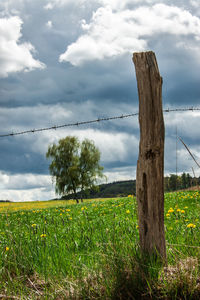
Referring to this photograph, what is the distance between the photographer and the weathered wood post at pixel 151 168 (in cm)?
301

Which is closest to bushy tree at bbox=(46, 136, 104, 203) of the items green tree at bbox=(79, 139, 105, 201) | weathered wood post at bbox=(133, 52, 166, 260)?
green tree at bbox=(79, 139, 105, 201)

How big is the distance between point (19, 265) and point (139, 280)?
1.98 meters

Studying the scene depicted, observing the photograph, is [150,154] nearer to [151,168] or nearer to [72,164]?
[151,168]

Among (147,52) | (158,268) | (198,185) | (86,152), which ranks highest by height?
(86,152)

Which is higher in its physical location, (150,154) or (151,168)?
(150,154)

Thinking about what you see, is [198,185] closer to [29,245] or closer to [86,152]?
[29,245]

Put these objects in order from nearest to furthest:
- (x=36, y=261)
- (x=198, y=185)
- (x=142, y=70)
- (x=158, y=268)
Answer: (x=158, y=268) < (x=142, y=70) < (x=36, y=261) < (x=198, y=185)

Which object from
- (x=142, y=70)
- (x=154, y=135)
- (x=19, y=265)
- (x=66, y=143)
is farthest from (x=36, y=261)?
(x=66, y=143)

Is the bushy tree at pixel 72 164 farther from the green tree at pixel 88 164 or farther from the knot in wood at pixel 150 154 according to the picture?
the knot in wood at pixel 150 154

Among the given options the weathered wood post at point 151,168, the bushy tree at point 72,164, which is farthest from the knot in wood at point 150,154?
the bushy tree at point 72,164

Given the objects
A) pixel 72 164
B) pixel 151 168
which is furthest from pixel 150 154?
pixel 72 164

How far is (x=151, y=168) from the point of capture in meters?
3.01

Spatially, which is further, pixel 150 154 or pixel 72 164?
pixel 72 164

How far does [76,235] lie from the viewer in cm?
598
